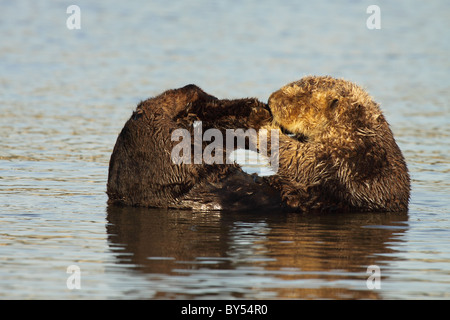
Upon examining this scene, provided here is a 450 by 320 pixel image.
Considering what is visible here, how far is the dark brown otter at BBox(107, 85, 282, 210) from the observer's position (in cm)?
666

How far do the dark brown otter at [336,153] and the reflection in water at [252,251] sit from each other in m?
0.17

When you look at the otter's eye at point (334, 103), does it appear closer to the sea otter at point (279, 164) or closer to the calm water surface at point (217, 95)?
the sea otter at point (279, 164)

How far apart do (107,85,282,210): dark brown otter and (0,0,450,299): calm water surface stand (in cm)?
18

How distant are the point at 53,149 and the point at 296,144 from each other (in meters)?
3.59

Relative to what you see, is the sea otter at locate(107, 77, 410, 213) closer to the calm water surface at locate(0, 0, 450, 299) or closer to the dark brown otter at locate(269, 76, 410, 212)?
the dark brown otter at locate(269, 76, 410, 212)

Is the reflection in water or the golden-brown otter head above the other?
the golden-brown otter head

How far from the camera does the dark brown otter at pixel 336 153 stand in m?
6.71

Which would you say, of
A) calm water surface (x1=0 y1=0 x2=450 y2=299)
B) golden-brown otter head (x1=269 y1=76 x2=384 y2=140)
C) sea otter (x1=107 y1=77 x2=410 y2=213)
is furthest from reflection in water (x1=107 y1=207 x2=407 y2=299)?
golden-brown otter head (x1=269 y1=76 x2=384 y2=140)

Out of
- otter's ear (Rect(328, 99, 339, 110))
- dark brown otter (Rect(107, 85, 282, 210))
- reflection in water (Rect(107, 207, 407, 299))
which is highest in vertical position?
otter's ear (Rect(328, 99, 339, 110))

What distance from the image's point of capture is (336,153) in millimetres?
6719

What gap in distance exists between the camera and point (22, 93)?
1273 centimetres

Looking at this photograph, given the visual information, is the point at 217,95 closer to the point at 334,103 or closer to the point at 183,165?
the point at 334,103

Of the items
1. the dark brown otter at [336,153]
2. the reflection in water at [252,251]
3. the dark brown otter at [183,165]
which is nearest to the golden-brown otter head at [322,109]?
the dark brown otter at [336,153]

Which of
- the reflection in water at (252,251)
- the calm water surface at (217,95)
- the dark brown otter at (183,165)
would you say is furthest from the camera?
the dark brown otter at (183,165)
